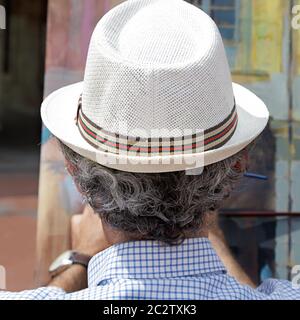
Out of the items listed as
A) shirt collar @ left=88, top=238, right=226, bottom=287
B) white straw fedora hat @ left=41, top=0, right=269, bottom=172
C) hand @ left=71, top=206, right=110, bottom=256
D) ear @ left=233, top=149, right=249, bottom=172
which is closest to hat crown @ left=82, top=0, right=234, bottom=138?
white straw fedora hat @ left=41, top=0, right=269, bottom=172

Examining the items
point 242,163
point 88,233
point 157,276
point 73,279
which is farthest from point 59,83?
point 157,276

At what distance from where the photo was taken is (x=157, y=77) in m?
0.99

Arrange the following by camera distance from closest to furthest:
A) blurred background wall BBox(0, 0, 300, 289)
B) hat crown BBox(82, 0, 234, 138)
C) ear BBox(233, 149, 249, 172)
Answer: hat crown BBox(82, 0, 234, 138) → ear BBox(233, 149, 249, 172) → blurred background wall BBox(0, 0, 300, 289)

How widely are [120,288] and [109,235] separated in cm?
12

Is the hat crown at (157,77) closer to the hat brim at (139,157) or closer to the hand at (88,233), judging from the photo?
the hat brim at (139,157)

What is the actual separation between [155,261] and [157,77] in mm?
329

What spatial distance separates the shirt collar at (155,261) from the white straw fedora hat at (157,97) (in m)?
0.15

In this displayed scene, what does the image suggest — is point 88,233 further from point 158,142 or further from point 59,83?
point 158,142

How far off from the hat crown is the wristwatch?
70cm

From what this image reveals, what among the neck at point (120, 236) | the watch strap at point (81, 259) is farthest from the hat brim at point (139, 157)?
the watch strap at point (81, 259)

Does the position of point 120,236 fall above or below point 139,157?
below

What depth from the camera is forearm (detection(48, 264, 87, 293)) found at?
1677 mm

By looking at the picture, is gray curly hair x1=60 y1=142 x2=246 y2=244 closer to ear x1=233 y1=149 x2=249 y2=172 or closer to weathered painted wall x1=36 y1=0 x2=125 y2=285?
ear x1=233 y1=149 x2=249 y2=172
